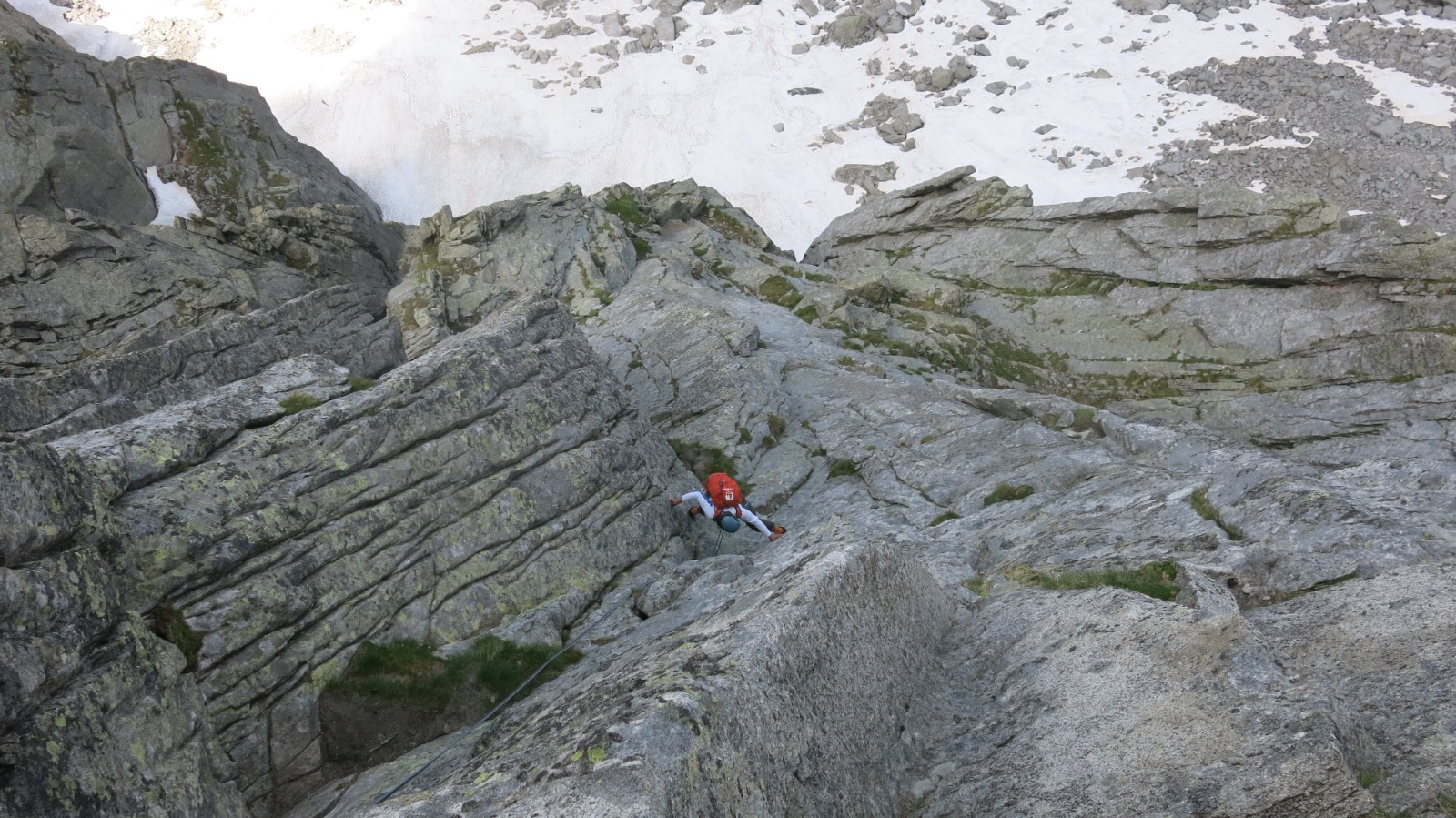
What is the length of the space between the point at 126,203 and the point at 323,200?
13186mm

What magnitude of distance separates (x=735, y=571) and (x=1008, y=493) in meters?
9.63

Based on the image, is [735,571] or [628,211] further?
[628,211]

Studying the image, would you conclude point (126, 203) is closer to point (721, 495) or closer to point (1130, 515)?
point (721, 495)

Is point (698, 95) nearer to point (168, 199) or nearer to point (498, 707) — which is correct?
point (168, 199)

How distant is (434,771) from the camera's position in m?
11.5

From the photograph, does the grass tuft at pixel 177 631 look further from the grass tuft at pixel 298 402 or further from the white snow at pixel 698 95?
the white snow at pixel 698 95

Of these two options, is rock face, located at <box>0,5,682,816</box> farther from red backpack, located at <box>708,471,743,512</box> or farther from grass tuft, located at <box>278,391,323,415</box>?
red backpack, located at <box>708,471,743,512</box>

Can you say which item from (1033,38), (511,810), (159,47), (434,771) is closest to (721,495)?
(434,771)

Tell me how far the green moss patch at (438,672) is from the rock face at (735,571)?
427mm

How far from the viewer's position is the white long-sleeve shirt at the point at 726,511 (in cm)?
2230

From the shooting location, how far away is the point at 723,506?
72.9ft

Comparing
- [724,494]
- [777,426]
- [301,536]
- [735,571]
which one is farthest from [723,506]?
[301,536]

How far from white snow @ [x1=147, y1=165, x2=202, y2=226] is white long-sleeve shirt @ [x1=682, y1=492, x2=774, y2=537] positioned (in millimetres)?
56922

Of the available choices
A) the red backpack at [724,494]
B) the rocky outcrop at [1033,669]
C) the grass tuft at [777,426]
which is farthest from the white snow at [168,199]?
the rocky outcrop at [1033,669]
